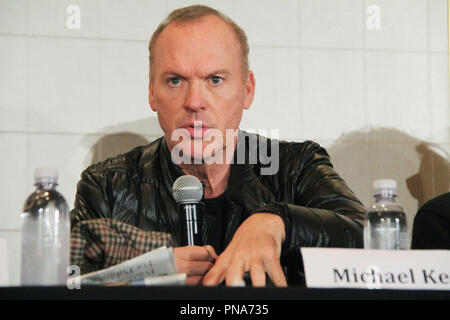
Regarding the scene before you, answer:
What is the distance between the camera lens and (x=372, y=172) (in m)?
2.83

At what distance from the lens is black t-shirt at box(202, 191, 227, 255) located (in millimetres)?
1851

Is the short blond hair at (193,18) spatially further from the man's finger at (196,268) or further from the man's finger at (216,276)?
the man's finger at (216,276)

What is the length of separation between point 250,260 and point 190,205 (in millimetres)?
Answer: 202

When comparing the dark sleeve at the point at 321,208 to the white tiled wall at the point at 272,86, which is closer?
the dark sleeve at the point at 321,208

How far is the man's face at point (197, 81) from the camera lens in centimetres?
191

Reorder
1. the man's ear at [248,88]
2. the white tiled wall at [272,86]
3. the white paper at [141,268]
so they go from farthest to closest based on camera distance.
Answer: the white tiled wall at [272,86]
the man's ear at [248,88]
the white paper at [141,268]

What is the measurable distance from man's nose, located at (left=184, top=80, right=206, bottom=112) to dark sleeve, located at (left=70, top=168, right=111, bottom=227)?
30cm

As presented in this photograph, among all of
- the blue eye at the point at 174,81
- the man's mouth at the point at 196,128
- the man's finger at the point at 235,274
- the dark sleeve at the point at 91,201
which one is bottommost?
the man's finger at the point at 235,274

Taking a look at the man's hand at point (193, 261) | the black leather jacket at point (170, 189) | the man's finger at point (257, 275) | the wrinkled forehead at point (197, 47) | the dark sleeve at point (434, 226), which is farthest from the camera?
the wrinkled forehead at point (197, 47)

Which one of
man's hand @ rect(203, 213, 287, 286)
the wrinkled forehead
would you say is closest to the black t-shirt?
the wrinkled forehead

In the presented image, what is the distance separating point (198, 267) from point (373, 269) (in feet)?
1.14

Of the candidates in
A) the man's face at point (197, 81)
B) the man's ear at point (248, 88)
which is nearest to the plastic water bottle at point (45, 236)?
the man's face at point (197, 81)
